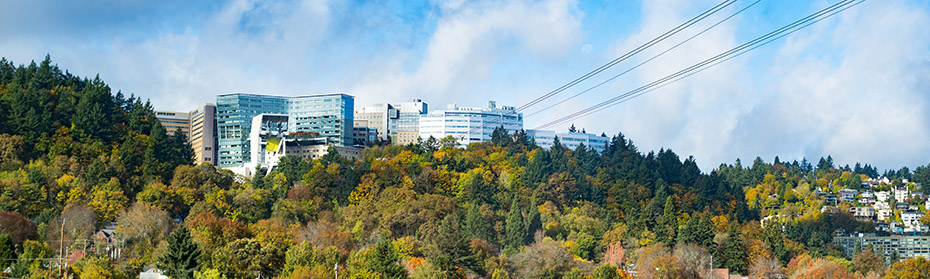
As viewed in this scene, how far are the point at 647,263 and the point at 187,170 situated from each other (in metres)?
43.1

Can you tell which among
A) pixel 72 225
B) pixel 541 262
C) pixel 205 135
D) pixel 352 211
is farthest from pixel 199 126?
pixel 541 262

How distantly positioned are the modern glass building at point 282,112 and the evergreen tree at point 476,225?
4344 cm

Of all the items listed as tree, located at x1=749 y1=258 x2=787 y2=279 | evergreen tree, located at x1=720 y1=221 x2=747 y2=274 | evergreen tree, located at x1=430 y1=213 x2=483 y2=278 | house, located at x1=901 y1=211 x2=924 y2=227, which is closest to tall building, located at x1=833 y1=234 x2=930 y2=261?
house, located at x1=901 y1=211 x2=924 y2=227

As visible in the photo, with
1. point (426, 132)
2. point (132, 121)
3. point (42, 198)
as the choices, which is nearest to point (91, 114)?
point (132, 121)

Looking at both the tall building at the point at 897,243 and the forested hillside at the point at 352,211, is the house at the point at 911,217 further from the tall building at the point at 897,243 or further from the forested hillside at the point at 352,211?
the forested hillside at the point at 352,211

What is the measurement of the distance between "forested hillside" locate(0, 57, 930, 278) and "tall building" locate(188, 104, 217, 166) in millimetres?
28295

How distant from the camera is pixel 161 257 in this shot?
71.1 metres

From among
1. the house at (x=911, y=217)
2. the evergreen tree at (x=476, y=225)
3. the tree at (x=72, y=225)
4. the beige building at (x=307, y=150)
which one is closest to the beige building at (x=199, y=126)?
the beige building at (x=307, y=150)

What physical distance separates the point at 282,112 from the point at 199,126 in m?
11.9

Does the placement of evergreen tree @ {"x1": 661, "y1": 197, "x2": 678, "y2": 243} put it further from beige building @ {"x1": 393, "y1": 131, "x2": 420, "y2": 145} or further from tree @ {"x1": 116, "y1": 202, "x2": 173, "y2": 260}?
beige building @ {"x1": 393, "y1": 131, "x2": 420, "y2": 145}

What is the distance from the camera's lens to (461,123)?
590 ft

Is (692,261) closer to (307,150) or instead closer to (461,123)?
(307,150)

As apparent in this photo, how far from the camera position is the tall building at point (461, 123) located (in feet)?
582

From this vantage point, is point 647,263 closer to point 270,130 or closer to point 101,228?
point 101,228
